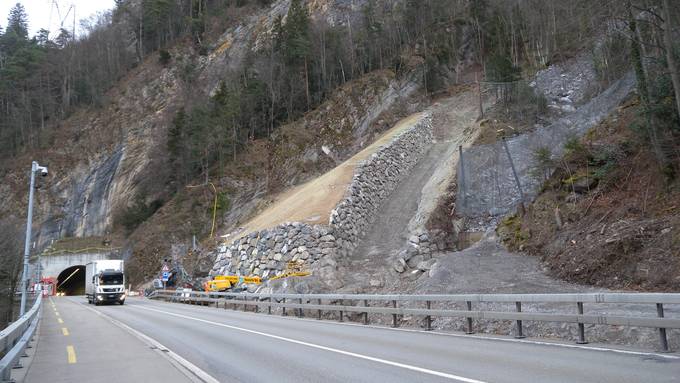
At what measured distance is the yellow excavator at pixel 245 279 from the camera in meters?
25.5

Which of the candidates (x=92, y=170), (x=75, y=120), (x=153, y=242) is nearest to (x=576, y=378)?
(x=153, y=242)

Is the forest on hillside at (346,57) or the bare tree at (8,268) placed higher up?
the forest on hillside at (346,57)

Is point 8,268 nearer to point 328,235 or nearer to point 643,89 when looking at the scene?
point 328,235

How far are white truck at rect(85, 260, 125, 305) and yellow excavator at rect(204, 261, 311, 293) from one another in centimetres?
827

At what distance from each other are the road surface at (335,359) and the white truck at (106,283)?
68.7 ft

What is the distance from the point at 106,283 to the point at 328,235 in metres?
17.4

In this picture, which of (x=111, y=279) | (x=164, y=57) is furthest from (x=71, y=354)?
(x=164, y=57)

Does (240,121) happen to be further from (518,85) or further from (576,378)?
(576,378)

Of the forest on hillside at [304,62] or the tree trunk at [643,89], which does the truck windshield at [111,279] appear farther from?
the tree trunk at [643,89]

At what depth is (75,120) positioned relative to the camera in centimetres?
7212

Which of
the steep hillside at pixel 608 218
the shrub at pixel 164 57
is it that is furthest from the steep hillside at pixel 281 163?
the shrub at pixel 164 57

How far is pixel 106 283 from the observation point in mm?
33938

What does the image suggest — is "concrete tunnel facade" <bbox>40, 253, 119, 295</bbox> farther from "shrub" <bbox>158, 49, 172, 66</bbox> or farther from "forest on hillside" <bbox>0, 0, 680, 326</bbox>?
"shrub" <bbox>158, 49, 172, 66</bbox>

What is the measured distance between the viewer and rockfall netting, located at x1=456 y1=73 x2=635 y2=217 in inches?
898
